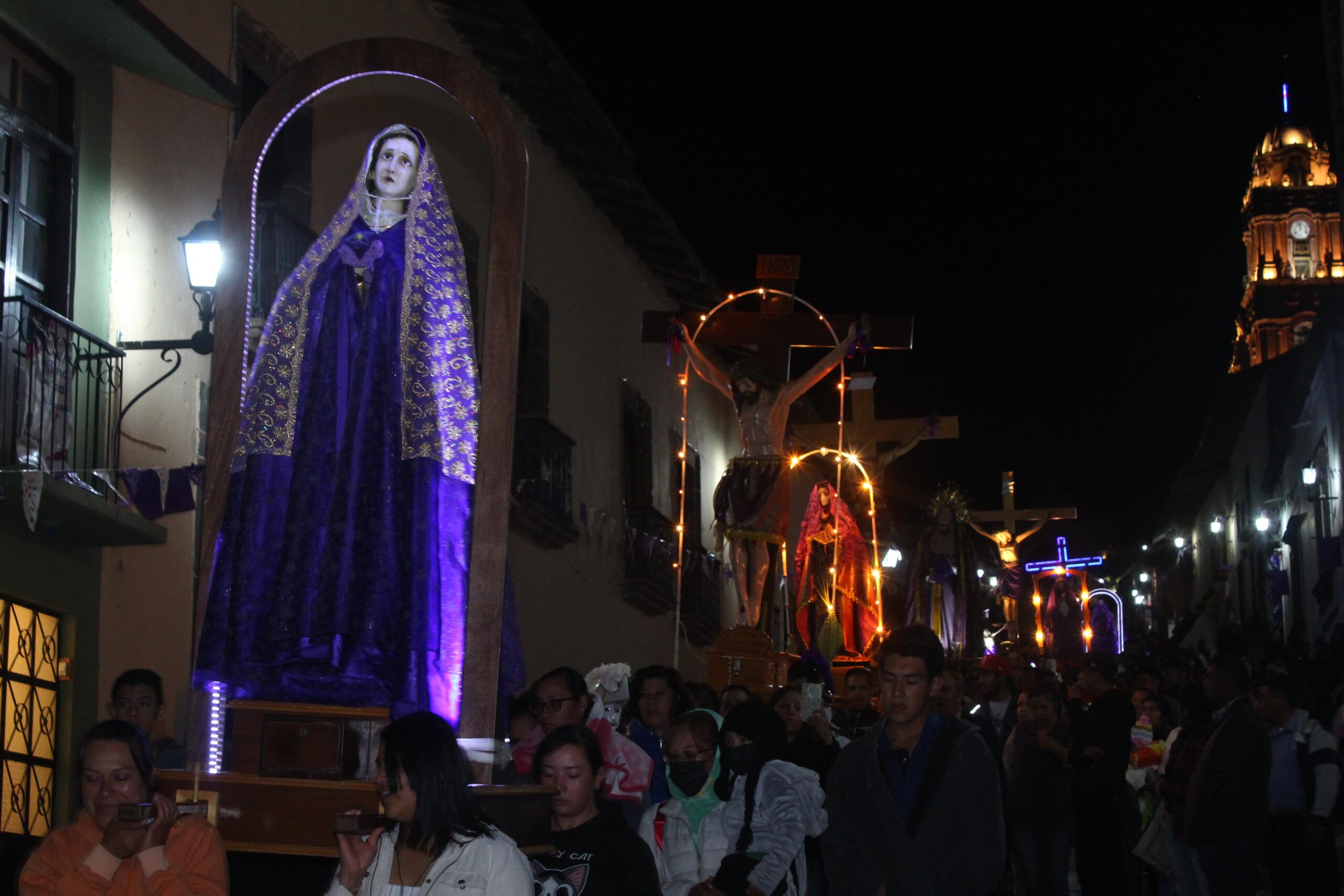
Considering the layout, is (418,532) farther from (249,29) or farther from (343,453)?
(249,29)

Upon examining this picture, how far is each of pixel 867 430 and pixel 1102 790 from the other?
1258 centimetres

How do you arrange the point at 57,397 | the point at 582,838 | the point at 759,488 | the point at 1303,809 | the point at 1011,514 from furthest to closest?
1. the point at 1011,514
2. the point at 759,488
3. the point at 57,397
4. the point at 1303,809
5. the point at 582,838

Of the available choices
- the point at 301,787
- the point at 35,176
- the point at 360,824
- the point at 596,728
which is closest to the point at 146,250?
the point at 35,176

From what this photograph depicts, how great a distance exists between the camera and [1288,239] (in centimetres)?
6178

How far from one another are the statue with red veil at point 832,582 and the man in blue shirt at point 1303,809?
251 inches

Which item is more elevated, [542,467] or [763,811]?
[542,467]

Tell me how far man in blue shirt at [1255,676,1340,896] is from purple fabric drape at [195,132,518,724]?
15.5 feet

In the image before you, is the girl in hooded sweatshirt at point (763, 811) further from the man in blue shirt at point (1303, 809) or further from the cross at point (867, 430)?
the cross at point (867, 430)

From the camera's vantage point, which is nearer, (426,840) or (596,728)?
(426,840)

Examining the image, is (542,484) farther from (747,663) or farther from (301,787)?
(301,787)

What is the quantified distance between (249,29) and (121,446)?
319 cm

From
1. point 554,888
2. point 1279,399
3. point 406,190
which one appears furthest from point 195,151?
point 1279,399

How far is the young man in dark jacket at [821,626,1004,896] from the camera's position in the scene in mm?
4836

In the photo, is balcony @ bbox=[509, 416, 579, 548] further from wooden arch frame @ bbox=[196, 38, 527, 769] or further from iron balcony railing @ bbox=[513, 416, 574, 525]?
wooden arch frame @ bbox=[196, 38, 527, 769]
